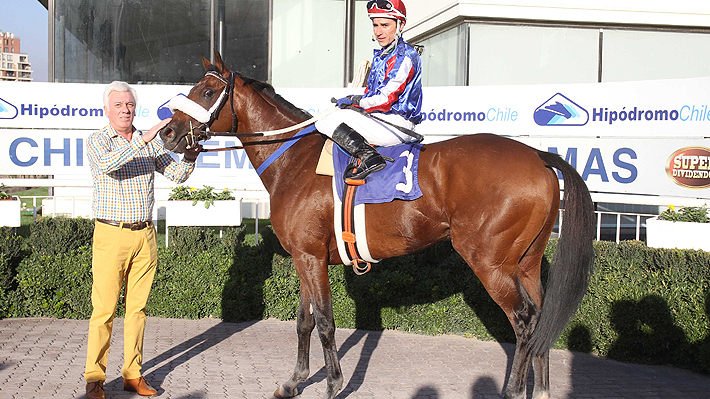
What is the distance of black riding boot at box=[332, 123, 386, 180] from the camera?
386 cm

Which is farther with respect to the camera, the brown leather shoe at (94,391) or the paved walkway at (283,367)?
the paved walkway at (283,367)

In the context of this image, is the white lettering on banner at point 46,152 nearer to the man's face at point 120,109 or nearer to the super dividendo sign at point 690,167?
the man's face at point 120,109

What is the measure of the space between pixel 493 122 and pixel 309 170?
4039 mm

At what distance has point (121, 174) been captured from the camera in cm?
407

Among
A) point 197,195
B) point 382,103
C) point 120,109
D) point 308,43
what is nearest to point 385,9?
point 382,103

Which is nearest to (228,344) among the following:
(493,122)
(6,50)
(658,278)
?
(658,278)

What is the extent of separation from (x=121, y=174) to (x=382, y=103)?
1788 mm

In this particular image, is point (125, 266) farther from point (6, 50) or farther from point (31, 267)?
point (6, 50)

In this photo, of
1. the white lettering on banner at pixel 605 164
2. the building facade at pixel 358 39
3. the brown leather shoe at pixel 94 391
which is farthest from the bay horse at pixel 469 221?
the building facade at pixel 358 39

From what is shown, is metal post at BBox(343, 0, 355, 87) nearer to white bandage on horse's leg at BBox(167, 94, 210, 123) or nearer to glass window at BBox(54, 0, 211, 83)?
glass window at BBox(54, 0, 211, 83)

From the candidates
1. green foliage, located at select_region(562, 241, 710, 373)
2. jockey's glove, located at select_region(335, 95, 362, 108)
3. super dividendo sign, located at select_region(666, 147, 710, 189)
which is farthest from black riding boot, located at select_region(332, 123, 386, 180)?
super dividendo sign, located at select_region(666, 147, 710, 189)

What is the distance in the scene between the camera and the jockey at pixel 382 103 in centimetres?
392

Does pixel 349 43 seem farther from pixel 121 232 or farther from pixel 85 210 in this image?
pixel 121 232

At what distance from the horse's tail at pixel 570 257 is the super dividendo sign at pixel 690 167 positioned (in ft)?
10.3
